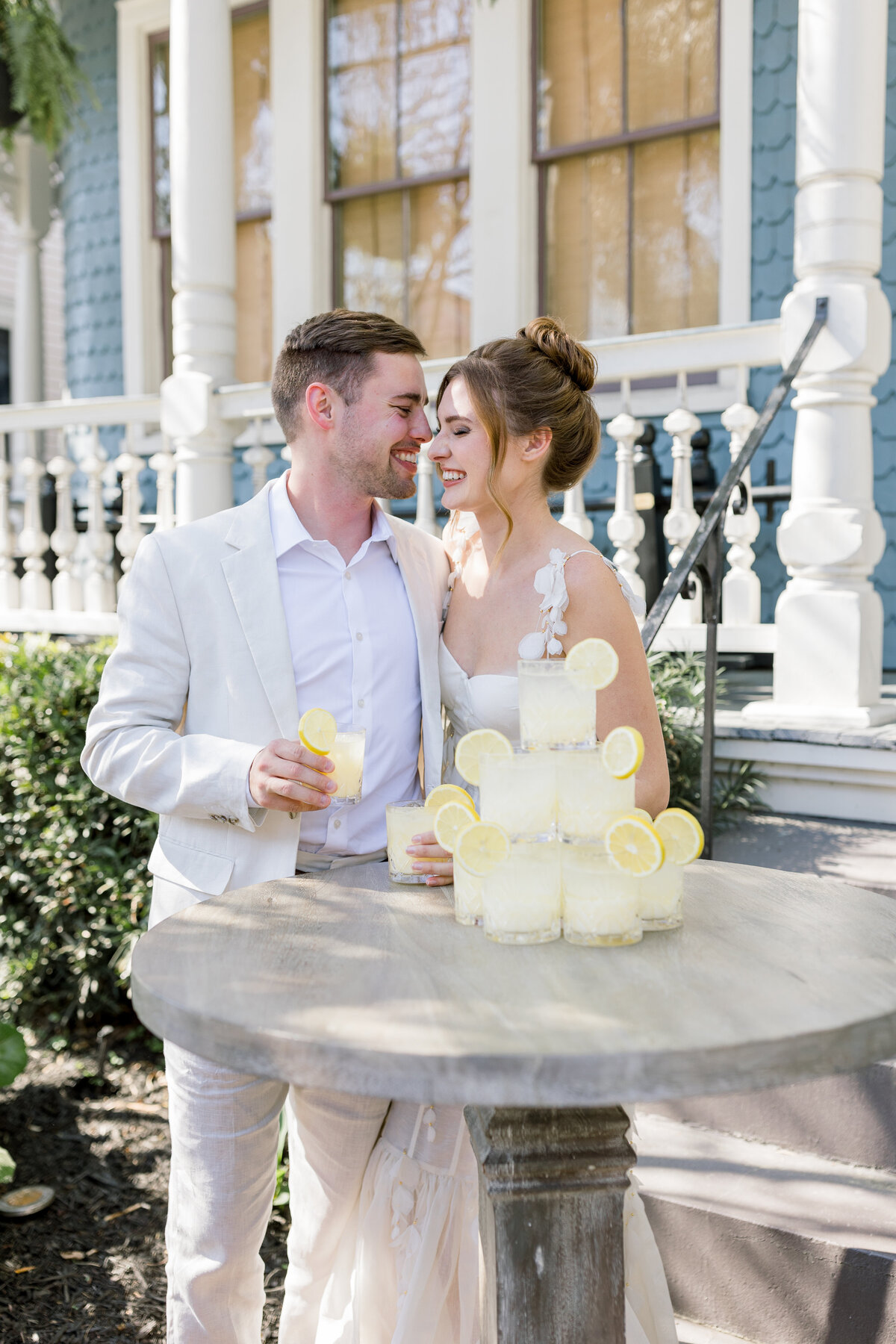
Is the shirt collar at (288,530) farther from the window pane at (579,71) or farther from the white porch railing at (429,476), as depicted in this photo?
the window pane at (579,71)

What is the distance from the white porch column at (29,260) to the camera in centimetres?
825

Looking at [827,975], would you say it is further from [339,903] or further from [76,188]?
[76,188]

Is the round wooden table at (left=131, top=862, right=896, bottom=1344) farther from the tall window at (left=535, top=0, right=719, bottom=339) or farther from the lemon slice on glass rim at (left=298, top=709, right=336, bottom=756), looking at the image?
the tall window at (left=535, top=0, right=719, bottom=339)

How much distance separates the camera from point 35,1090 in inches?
154

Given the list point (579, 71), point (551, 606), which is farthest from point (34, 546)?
point (551, 606)

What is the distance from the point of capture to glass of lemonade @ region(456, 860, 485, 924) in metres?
1.60

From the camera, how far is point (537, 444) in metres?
2.49

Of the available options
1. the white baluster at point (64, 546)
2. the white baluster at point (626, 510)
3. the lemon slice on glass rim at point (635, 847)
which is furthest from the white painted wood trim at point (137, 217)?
the lemon slice on glass rim at point (635, 847)

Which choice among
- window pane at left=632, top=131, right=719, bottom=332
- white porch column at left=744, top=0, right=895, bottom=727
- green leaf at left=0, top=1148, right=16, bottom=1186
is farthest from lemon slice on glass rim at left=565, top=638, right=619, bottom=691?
window pane at left=632, top=131, right=719, bottom=332

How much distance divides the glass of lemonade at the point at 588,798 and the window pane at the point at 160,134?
694cm

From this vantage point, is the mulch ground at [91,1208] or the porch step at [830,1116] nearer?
the porch step at [830,1116]

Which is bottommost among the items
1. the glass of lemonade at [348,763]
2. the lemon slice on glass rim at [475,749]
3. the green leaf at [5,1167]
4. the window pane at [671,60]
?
the green leaf at [5,1167]

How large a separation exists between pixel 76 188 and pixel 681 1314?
789 centimetres

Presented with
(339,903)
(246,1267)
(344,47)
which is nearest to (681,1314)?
(246,1267)
